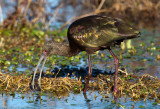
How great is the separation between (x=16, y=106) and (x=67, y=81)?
131 centimetres

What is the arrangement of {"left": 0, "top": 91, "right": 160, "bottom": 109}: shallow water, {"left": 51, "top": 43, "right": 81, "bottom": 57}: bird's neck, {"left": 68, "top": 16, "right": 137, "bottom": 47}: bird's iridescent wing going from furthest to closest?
1. {"left": 51, "top": 43, "right": 81, "bottom": 57}: bird's neck
2. {"left": 68, "top": 16, "right": 137, "bottom": 47}: bird's iridescent wing
3. {"left": 0, "top": 91, "right": 160, "bottom": 109}: shallow water

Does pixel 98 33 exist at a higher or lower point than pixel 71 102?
higher

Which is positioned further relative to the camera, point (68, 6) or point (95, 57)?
point (68, 6)

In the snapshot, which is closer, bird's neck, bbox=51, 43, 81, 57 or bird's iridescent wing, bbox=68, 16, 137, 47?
bird's iridescent wing, bbox=68, 16, 137, 47

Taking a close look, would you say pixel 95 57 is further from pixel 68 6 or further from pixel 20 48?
pixel 68 6

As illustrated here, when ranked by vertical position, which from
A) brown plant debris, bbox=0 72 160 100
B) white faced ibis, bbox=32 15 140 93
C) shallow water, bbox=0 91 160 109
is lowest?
shallow water, bbox=0 91 160 109

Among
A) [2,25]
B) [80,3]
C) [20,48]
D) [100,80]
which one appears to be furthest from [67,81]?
[80,3]

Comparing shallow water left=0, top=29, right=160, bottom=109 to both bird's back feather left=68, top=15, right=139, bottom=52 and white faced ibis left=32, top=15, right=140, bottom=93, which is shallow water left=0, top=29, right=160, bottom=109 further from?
bird's back feather left=68, top=15, right=139, bottom=52

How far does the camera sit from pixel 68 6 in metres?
16.8

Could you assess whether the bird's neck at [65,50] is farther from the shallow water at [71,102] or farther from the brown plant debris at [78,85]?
the shallow water at [71,102]

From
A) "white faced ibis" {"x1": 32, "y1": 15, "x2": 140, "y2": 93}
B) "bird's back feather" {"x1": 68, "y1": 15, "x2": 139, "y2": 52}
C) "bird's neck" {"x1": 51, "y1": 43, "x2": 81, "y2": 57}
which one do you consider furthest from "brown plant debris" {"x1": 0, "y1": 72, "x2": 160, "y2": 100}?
"bird's back feather" {"x1": 68, "y1": 15, "x2": 139, "y2": 52}

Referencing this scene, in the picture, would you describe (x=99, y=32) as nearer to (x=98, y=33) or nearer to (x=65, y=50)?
(x=98, y=33)

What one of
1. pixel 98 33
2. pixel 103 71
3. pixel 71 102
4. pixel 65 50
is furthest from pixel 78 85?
pixel 103 71

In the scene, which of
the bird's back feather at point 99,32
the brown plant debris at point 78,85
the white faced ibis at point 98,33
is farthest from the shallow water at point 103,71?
the bird's back feather at point 99,32
